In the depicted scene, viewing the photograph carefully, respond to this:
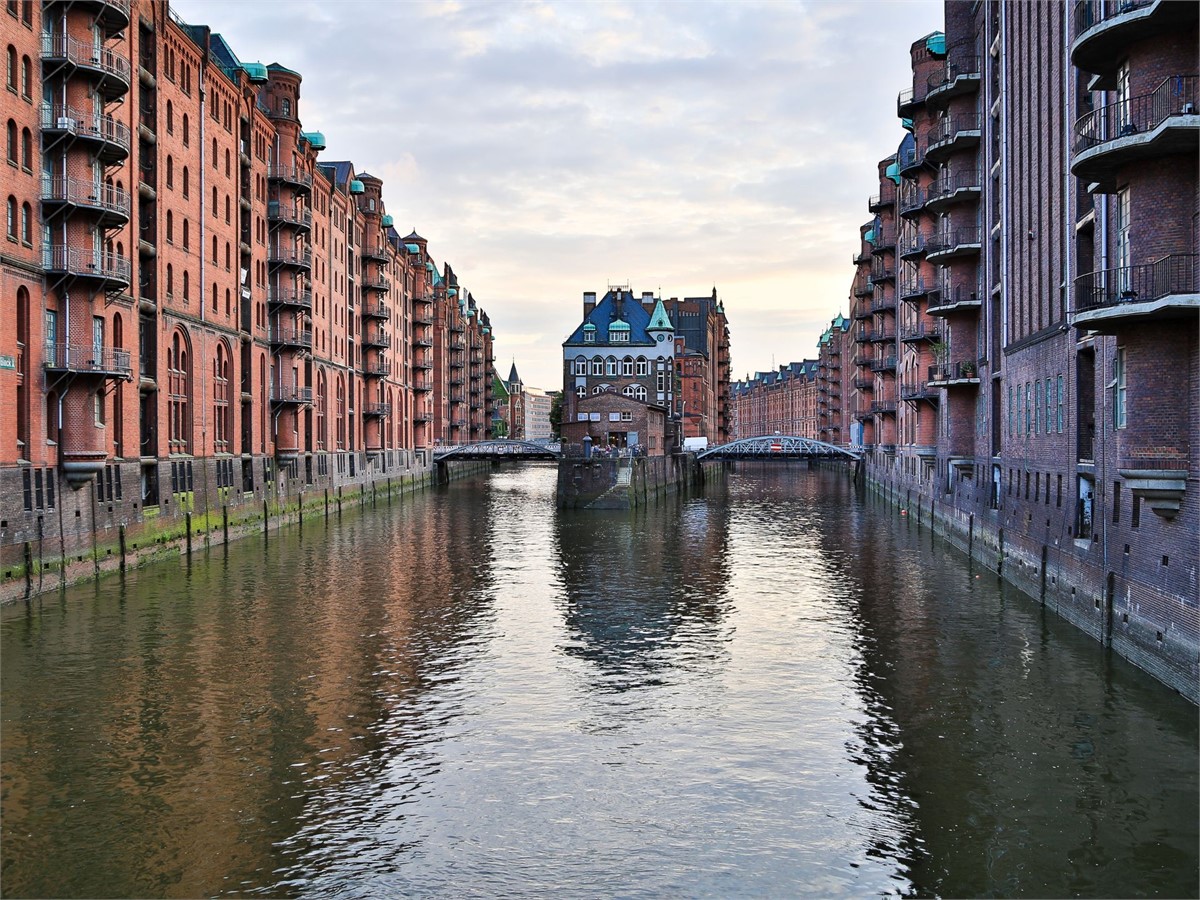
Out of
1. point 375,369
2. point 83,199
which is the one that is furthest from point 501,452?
point 83,199

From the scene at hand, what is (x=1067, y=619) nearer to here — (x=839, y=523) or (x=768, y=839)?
(x=768, y=839)

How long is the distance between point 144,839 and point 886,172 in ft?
252

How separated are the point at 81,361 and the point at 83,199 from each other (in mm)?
5271

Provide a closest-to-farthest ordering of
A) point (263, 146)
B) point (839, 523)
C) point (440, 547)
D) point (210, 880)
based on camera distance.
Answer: point (210, 880)
point (440, 547)
point (263, 146)
point (839, 523)

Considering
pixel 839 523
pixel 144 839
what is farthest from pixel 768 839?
pixel 839 523

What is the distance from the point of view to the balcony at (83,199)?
3478 centimetres

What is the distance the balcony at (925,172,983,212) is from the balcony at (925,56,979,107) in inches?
143

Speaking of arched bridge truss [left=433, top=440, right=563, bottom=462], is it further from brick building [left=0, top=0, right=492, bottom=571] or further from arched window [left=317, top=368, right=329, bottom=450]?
arched window [left=317, top=368, right=329, bottom=450]

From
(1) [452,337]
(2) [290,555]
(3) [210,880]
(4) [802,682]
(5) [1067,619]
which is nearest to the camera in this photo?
(3) [210,880]

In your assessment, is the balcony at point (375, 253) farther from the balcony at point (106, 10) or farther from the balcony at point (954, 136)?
the balcony at point (106, 10)

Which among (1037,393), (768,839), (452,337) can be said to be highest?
(452,337)

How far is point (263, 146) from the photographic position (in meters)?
61.4

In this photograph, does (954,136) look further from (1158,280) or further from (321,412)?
(321,412)

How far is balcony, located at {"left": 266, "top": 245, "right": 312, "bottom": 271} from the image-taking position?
204ft
